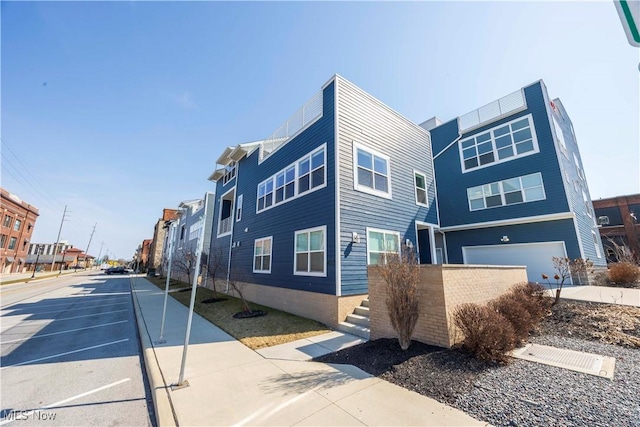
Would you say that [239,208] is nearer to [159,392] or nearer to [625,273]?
[159,392]

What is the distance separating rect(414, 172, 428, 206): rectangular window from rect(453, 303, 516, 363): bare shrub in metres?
8.61

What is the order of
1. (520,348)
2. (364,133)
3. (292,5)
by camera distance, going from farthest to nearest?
(364,133)
(292,5)
(520,348)

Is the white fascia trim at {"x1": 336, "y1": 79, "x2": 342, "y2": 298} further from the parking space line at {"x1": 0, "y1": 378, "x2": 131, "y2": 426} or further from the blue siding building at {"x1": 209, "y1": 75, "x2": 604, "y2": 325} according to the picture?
the parking space line at {"x1": 0, "y1": 378, "x2": 131, "y2": 426}

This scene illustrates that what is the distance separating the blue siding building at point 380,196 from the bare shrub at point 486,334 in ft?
7.04

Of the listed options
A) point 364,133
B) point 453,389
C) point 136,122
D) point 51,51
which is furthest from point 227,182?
point 453,389

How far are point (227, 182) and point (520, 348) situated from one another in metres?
19.5

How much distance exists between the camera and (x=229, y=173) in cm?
1995

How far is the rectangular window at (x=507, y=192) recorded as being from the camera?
47.1 feet

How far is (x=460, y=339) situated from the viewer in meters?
5.56

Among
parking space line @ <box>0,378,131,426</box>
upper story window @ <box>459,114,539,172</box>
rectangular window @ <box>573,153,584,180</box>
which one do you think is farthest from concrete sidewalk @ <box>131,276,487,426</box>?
rectangular window @ <box>573,153,584,180</box>

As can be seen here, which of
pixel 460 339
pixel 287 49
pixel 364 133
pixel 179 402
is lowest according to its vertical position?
pixel 179 402

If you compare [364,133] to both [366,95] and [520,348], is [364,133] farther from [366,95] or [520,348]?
[520,348]

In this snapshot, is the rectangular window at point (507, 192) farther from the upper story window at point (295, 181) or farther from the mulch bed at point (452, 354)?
the upper story window at point (295, 181)

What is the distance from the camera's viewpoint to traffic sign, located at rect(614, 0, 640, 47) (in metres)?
1.53
